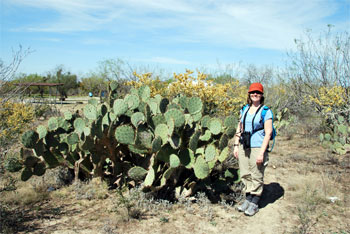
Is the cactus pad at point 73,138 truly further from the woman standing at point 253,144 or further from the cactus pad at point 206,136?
the woman standing at point 253,144

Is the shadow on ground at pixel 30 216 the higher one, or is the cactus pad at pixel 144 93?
the cactus pad at pixel 144 93

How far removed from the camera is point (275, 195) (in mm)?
4422

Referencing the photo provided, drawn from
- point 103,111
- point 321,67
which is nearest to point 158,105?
point 103,111

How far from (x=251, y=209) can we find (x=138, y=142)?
62.9 inches

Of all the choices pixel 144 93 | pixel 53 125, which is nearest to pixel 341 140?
pixel 144 93

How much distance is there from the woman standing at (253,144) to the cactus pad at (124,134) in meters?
1.31

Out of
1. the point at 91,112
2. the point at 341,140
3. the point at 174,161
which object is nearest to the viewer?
the point at 174,161

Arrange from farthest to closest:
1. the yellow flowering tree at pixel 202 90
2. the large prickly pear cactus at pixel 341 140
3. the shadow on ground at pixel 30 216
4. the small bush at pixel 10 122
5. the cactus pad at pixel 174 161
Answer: the yellow flowering tree at pixel 202 90
the large prickly pear cactus at pixel 341 140
the small bush at pixel 10 122
the cactus pad at pixel 174 161
the shadow on ground at pixel 30 216

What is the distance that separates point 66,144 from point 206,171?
6.63 ft

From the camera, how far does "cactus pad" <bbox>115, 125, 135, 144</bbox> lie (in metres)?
3.62

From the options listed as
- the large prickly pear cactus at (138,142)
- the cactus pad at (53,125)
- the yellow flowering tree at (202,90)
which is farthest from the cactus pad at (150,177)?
the yellow flowering tree at (202,90)

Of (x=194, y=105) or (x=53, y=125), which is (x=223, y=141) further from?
(x=53, y=125)

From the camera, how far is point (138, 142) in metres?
3.67

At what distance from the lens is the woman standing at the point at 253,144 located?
3516 millimetres
